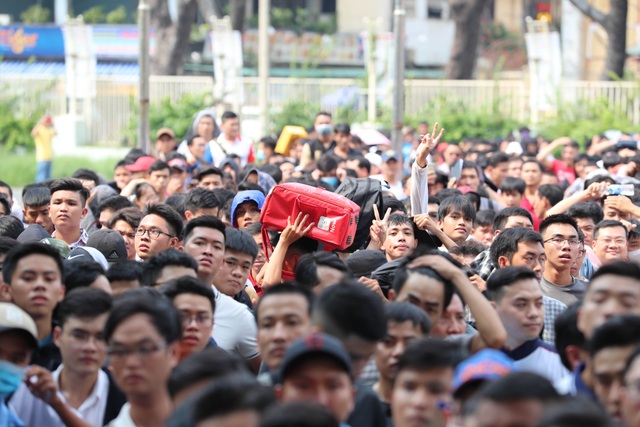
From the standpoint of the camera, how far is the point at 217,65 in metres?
25.1

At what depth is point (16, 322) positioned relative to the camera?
549 cm

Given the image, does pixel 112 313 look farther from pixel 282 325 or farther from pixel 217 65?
pixel 217 65

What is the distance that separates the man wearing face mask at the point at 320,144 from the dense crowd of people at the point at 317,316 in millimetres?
4522

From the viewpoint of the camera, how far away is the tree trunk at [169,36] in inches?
1223

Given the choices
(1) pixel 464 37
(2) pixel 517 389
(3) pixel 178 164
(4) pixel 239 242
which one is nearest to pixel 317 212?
(4) pixel 239 242

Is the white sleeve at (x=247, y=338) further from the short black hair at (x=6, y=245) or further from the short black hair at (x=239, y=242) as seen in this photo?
the short black hair at (x=6, y=245)

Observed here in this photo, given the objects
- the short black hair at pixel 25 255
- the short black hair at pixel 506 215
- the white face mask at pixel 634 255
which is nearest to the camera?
the short black hair at pixel 25 255

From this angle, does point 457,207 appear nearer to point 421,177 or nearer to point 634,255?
point 421,177

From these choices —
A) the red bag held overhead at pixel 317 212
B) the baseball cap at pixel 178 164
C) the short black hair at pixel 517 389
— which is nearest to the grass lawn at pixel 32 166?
the baseball cap at pixel 178 164

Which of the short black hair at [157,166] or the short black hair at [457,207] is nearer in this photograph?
the short black hair at [457,207]

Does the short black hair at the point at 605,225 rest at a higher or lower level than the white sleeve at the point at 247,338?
higher

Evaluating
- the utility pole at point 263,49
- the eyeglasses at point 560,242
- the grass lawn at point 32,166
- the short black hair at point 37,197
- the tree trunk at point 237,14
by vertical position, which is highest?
the tree trunk at point 237,14

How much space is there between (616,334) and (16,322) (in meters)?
2.44

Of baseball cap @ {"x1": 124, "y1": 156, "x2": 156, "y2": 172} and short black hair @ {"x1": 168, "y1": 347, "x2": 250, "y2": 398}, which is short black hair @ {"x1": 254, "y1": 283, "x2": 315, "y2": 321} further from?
baseball cap @ {"x1": 124, "y1": 156, "x2": 156, "y2": 172}
